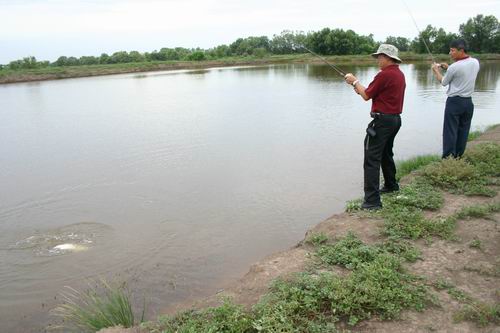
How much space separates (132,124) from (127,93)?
33.9 feet

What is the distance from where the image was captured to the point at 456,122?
6.74 metres

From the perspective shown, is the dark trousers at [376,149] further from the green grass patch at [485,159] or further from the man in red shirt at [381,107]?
the green grass patch at [485,159]

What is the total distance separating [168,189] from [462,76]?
18.8 feet

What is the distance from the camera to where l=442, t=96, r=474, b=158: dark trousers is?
21.9 feet

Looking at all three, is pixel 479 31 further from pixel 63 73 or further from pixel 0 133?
pixel 0 133

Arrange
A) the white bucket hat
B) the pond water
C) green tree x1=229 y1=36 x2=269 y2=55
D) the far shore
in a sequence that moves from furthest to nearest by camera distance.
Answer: green tree x1=229 y1=36 x2=269 y2=55 → the far shore → the pond water → the white bucket hat

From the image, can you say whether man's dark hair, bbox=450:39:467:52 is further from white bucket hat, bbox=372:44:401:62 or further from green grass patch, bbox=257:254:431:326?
green grass patch, bbox=257:254:431:326

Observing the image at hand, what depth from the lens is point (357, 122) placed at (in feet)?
46.2

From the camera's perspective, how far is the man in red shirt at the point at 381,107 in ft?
16.9

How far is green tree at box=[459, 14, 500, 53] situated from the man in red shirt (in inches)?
2647

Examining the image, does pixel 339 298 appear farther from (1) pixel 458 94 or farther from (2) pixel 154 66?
(2) pixel 154 66

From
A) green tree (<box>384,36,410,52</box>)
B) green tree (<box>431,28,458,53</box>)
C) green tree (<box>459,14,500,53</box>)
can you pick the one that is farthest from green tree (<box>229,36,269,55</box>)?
green tree (<box>459,14,500,53</box>)

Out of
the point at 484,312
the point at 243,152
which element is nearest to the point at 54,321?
the point at 484,312

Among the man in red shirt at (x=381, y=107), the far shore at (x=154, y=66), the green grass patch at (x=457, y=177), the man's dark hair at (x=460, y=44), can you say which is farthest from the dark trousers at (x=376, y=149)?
the far shore at (x=154, y=66)
